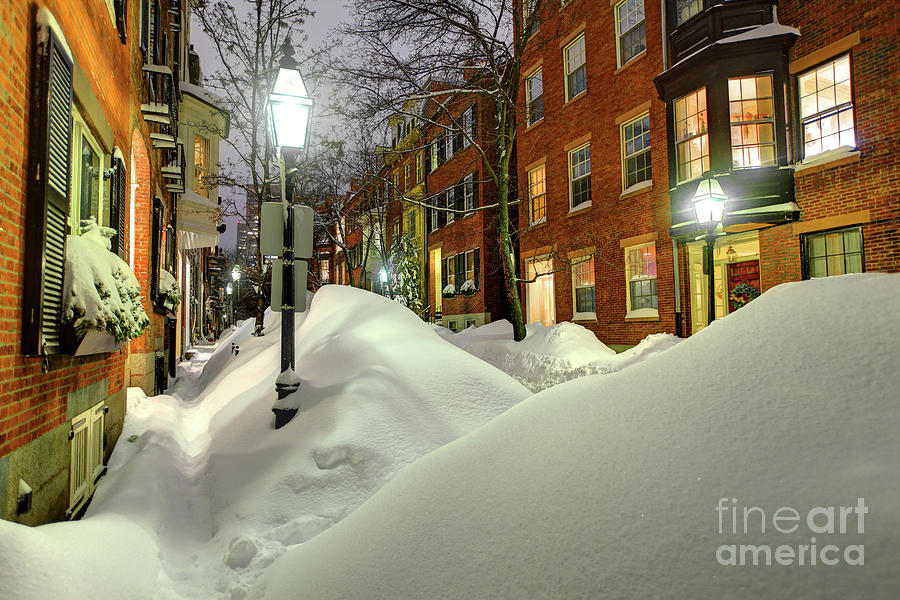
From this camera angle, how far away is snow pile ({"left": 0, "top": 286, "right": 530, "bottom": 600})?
9.07ft

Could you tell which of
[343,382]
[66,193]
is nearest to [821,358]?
[343,382]

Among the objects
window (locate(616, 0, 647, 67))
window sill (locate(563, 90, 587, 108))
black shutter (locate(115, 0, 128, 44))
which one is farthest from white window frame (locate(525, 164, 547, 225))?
black shutter (locate(115, 0, 128, 44))

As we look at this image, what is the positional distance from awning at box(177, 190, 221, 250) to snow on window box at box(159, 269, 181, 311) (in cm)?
563

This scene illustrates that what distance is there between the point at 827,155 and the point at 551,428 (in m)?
11.4

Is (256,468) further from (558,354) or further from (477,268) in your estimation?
(477,268)

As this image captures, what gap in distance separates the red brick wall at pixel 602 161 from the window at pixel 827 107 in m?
3.30

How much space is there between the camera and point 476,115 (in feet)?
77.7

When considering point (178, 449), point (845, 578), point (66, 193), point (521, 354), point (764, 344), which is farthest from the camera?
point (521, 354)

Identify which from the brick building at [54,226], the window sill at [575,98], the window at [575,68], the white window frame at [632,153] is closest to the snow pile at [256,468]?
the brick building at [54,226]

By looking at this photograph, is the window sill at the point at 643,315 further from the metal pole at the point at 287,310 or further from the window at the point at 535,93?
the metal pole at the point at 287,310

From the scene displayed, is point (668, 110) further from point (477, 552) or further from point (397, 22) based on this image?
point (477, 552)

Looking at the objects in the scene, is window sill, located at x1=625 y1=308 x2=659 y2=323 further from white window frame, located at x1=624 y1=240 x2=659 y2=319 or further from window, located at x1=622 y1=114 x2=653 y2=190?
window, located at x1=622 y1=114 x2=653 y2=190

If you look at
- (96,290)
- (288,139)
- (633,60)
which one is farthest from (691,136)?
(96,290)

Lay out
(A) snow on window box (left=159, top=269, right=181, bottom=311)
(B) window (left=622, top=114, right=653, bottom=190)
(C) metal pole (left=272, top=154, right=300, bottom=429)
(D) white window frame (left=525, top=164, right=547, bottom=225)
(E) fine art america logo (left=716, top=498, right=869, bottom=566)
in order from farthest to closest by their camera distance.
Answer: (D) white window frame (left=525, top=164, right=547, bottom=225)
(B) window (left=622, top=114, right=653, bottom=190)
(A) snow on window box (left=159, top=269, right=181, bottom=311)
(C) metal pole (left=272, top=154, right=300, bottom=429)
(E) fine art america logo (left=716, top=498, right=869, bottom=566)
